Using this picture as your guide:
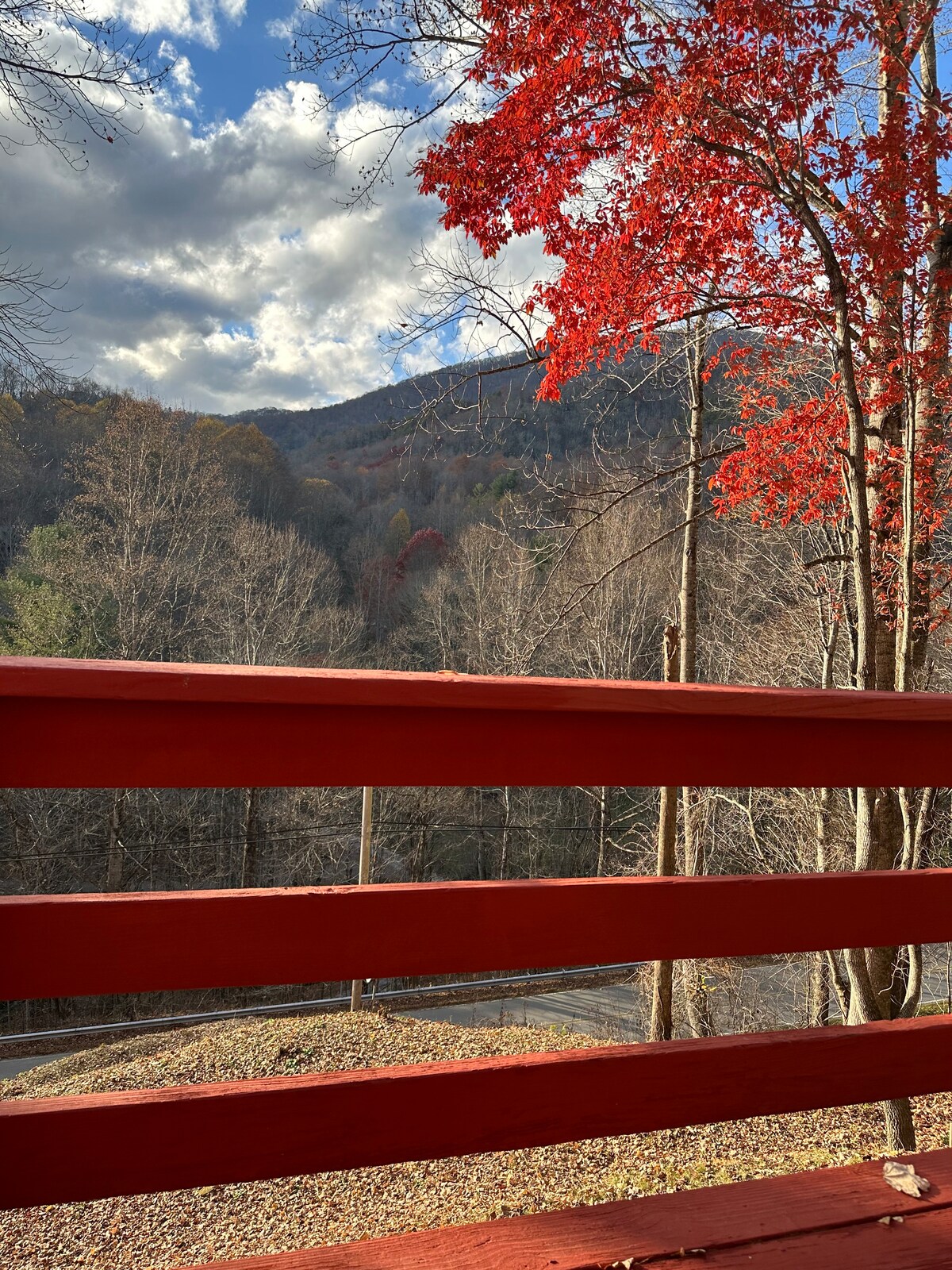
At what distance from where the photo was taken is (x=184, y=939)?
46.8 inches

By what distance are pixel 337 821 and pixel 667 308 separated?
16.6m

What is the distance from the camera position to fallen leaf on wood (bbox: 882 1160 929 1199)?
1.30 m

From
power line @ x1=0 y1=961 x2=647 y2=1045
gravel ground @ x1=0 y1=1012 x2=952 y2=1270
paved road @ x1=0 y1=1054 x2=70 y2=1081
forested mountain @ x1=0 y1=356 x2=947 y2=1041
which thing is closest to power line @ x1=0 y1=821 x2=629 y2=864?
forested mountain @ x1=0 y1=356 x2=947 y2=1041

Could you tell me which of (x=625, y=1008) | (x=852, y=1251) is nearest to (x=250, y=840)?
(x=625, y=1008)

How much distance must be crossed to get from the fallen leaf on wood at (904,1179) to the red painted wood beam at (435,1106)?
12 centimetres

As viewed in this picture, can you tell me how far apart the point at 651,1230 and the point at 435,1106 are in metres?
0.34

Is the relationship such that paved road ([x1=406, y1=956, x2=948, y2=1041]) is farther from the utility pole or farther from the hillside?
the hillside

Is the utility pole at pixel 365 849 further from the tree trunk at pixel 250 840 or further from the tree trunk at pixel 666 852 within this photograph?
the tree trunk at pixel 250 840

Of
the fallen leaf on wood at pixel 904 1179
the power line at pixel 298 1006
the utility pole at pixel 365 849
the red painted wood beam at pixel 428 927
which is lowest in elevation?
the power line at pixel 298 1006

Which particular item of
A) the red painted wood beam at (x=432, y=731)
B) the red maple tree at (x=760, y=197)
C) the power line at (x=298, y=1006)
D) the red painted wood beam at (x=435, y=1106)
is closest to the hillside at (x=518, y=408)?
the red maple tree at (x=760, y=197)

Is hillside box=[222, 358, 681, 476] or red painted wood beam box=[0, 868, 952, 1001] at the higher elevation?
hillside box=[222, 358, 681, 476]

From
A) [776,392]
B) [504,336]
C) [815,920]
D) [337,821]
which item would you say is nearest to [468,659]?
[337,821]

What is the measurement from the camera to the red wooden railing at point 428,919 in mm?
1125

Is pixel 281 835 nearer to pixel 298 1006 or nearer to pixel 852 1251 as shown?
pixel 298 1006
